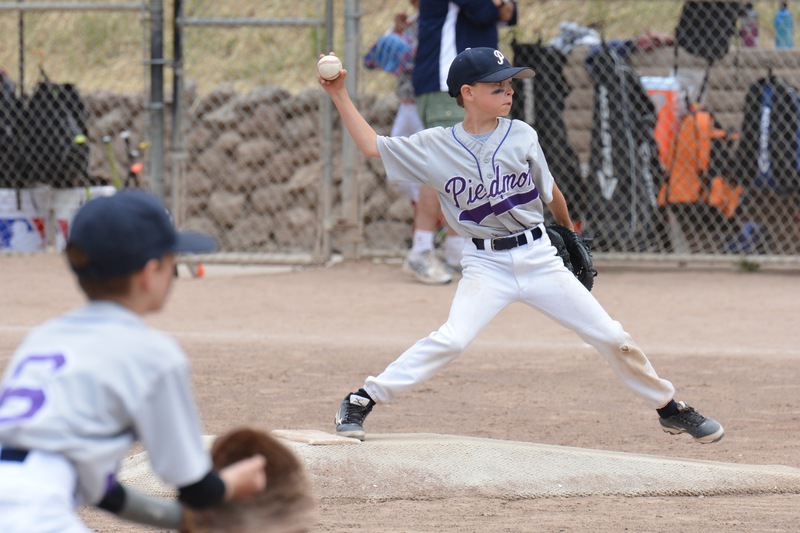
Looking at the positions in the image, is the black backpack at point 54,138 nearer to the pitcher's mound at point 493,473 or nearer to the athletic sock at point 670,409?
the pitcher's mound at point 493,473

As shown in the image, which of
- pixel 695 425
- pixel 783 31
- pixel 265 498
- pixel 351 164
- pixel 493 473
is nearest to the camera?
pixel 265 498

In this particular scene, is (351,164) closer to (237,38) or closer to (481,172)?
(481,172)

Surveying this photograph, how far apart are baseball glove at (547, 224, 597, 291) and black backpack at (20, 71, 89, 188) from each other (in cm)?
604

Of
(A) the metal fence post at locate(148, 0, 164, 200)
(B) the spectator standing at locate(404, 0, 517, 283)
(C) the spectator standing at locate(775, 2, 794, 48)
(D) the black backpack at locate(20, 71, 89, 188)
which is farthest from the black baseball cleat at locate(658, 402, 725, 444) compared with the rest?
(D) the black backpack at locate(20, 71, 89, 188)

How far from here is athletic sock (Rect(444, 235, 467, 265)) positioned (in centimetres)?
888

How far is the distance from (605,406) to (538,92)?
4.02 metres

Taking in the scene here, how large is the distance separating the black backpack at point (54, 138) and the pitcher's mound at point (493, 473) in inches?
233

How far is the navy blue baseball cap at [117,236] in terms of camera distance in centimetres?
230

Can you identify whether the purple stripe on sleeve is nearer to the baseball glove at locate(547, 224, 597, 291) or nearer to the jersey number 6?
the baseball glove at locate(547, 224, 597, 291)

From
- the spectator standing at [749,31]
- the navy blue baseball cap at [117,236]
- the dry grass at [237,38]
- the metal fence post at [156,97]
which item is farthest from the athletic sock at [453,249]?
the navy blue baseball cap at [117,236]

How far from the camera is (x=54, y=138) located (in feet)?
33.2

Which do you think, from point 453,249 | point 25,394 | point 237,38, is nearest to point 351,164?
point 453,249

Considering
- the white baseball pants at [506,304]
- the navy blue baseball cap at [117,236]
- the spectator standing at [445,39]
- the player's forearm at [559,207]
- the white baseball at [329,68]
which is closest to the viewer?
the navy blue baseball cap at [117,236]

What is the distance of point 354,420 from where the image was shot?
468cm
